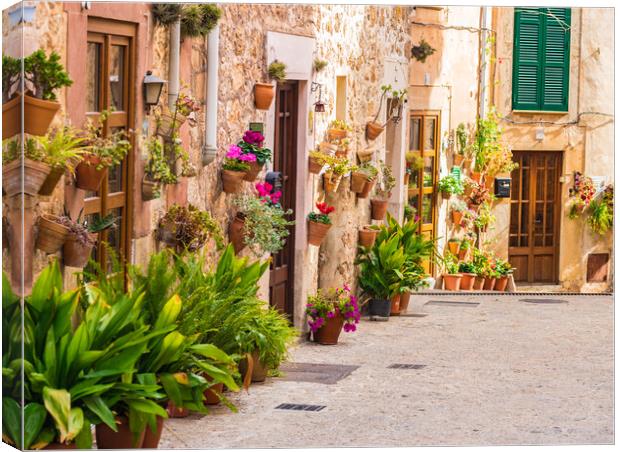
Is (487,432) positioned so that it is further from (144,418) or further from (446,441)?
(144,418)

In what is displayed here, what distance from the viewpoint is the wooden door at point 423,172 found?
864 cm

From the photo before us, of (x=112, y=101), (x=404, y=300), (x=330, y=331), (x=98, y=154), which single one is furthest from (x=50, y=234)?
(x=404, y=300)

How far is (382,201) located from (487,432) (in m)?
1.90

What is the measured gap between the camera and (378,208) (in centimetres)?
912

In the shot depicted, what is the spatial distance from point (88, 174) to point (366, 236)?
10.1 ft

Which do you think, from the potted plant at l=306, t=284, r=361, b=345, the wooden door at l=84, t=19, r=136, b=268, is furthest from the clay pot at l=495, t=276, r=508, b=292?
the wooden door at l=84, t=19, r=136, b=268

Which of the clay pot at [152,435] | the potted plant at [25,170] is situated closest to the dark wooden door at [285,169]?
the clay pot at [152,435]

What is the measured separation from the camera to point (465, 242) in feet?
27.6

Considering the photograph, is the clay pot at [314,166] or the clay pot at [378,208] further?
the clay pot at [314,166]

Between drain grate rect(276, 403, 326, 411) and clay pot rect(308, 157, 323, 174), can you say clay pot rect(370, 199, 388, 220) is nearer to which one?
clay pot rect(308, 157, 323, 174)

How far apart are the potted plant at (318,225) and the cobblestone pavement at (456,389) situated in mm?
1099

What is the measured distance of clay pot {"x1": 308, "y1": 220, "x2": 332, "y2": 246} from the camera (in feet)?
31.2

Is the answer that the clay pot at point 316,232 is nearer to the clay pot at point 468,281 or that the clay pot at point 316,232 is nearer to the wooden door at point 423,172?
the wooden door at point 423,172

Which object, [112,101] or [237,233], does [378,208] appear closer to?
[237,233]
